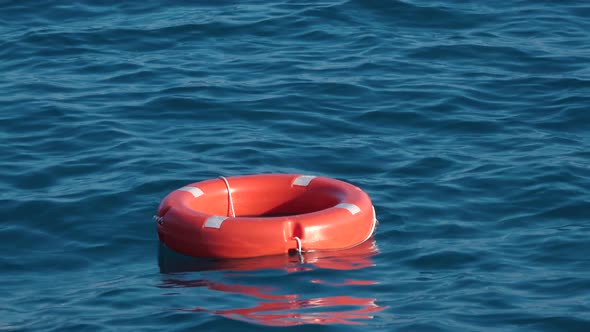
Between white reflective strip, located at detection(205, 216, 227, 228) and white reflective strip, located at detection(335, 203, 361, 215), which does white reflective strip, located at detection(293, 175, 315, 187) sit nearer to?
white reflective strip, located at detection(335, 203, 361, 215)

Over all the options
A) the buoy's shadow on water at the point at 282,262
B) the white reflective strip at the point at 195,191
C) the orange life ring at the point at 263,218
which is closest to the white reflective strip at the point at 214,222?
the orange life ring at the point at 263,218

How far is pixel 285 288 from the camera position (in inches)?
231

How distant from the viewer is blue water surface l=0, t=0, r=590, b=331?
574 cm

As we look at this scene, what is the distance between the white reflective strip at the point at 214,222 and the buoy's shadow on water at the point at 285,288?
8.6 inches

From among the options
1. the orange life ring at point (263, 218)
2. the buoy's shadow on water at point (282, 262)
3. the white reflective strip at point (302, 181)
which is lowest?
the buoy's shadow on water at point (282, 262)

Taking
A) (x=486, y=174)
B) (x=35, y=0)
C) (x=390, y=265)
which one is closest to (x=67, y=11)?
(x=35, y=0)

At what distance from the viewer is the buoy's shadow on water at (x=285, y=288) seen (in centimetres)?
543

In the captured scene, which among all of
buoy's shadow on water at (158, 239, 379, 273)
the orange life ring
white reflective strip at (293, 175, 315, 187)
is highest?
white reflective strip at (293, 175, 315, 187)

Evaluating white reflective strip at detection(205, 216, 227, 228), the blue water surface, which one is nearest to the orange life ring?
white reflective strip at detection(205, 216, 227, 228)

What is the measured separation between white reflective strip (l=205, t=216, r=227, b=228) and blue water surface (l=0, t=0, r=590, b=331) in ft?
0.83

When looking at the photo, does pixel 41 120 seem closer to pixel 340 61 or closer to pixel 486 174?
pixel 340 61

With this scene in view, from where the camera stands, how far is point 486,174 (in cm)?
786

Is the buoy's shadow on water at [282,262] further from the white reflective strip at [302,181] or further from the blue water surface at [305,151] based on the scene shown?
the white reflective strip at [302,181]

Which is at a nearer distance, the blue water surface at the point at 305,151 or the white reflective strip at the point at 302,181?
the blue water surface at the point at 305,151
